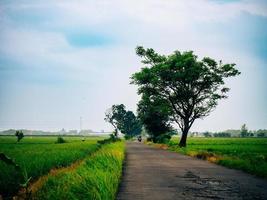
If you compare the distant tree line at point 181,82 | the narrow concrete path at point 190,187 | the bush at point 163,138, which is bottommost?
the narrow concrete path at point 190,187

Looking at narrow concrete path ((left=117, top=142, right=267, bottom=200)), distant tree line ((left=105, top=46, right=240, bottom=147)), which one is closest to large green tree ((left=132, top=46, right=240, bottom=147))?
distant tree line ((left=105, top=46, right=240, bottom=147))

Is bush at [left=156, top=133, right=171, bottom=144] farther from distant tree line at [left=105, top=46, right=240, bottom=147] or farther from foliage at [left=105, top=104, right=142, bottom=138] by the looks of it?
foliage at [left=105, top=104, right=142, bottom=138]

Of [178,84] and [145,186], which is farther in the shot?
[178,84]

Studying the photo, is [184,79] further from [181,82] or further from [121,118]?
[121,118]

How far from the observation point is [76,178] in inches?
370

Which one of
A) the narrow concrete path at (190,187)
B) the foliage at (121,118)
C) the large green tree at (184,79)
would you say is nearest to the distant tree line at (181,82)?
the large green tree at (184,79)

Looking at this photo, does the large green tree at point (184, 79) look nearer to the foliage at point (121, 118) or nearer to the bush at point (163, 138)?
the bush at point (163, 138)

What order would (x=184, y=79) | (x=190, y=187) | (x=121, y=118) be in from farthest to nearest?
(x=121, y=118), (x=184, y=79), (x=190, y=187)

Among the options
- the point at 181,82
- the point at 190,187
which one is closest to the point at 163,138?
the point at 181,82

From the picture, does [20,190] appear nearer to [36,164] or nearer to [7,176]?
[7,176]

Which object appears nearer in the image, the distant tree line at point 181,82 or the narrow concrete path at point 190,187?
the narrow concrete path at point 190,187

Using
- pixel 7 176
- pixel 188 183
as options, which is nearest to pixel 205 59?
pixel 188 183

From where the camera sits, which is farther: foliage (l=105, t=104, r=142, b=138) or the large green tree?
foliage (l=105, t=104, r=142, b=138)

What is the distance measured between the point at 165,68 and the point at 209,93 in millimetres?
7878
